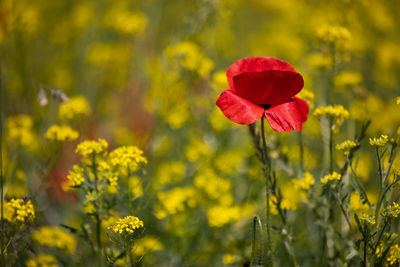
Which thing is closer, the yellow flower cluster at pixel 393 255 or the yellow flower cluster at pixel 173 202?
the yellow flower cluster at pixel 393 255

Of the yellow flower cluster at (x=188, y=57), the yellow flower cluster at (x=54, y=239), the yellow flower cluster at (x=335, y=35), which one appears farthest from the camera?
the yellow flower cluster at (x=188, y=57)

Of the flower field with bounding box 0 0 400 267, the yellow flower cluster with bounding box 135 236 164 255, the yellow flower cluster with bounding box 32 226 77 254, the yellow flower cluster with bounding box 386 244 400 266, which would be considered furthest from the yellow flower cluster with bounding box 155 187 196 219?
the yellow flower cluster with bounding box 386 244 400 266

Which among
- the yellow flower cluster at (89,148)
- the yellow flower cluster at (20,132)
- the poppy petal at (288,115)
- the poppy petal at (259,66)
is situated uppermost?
the yellow flower cluster at (20,132)

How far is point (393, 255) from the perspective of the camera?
4.08 feet

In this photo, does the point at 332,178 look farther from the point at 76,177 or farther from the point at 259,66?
the point at 76,177

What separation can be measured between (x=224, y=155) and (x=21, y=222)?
1.31 m

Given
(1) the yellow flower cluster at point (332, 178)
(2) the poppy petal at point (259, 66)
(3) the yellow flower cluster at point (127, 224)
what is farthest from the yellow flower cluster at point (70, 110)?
(1) the yellow flower cluster at point (332, 178)

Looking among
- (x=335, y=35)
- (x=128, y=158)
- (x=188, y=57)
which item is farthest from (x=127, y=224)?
(x=188, y=57)

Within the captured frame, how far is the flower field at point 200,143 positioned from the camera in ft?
4.12

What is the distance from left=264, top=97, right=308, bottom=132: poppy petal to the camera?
43.5 inches

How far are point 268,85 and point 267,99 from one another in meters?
0.05

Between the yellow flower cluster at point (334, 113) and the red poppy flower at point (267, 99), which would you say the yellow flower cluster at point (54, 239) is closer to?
the red poppy flower at point (267, 99)

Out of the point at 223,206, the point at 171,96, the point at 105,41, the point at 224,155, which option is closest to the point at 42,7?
the point at 105,41

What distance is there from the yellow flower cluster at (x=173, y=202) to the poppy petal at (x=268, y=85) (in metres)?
0.88
